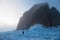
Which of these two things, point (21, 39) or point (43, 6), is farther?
point (43, 6)

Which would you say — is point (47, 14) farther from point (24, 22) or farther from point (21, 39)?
point (21, 39)

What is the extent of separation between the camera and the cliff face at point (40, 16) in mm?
12633

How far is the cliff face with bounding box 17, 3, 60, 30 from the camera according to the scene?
12.6 meters

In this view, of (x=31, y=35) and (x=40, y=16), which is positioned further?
(x=40, y=16)

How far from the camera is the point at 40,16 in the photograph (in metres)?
13.0

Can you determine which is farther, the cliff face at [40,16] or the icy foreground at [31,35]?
the cliff face at [40,16]

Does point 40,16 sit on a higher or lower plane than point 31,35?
higher

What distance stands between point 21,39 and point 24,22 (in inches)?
325

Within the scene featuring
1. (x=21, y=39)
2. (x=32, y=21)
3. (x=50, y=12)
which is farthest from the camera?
(x=50, y=12)

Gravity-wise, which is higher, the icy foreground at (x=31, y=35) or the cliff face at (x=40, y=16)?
the cliff face at (x=40, y=16)

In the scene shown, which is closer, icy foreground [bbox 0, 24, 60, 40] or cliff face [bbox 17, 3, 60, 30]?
icy foreground [bbox 0, 24, 60, 40]

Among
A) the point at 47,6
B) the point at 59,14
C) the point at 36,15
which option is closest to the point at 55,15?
the point at 59,14

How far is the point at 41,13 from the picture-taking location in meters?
13.1

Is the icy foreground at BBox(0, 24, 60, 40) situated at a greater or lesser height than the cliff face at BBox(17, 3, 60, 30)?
lesser
